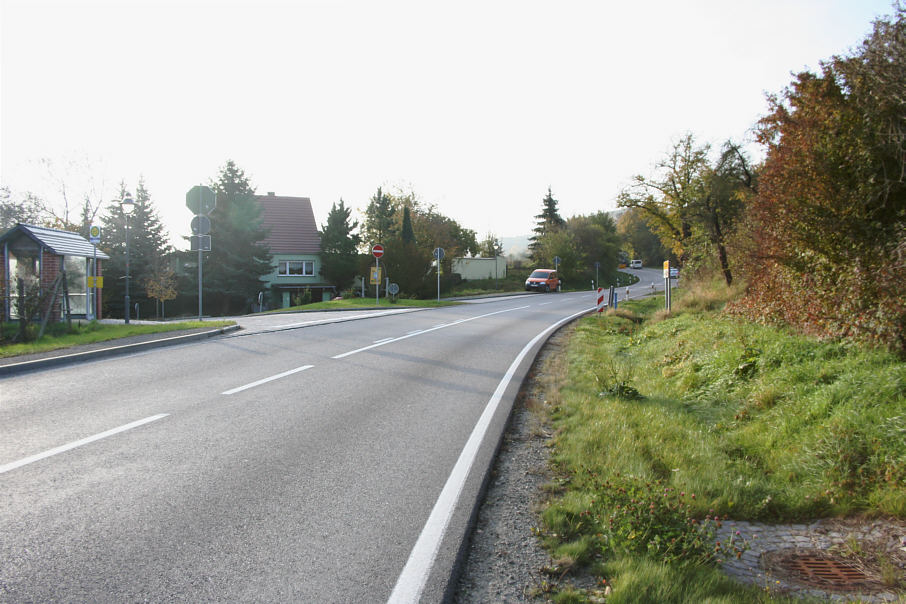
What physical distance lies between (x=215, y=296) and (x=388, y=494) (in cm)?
4085

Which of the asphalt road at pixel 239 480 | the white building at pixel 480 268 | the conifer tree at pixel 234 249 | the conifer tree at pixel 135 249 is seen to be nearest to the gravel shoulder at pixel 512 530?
the asphalt road at pixel 239 480

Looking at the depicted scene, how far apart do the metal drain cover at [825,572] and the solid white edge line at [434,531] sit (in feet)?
6.85

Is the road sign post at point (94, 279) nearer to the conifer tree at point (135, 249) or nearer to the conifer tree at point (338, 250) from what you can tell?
the conifer tree at point (135, 249)

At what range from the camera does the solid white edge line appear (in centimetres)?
282

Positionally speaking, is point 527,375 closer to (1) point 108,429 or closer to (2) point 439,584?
(1) point 108,429

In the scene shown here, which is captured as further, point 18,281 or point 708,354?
point 18,281

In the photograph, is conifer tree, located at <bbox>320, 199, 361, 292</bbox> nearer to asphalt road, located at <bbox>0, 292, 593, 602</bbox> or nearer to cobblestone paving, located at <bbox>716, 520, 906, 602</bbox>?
asphalt road, located at <bbox>0, 292, 593, 602</bbox>

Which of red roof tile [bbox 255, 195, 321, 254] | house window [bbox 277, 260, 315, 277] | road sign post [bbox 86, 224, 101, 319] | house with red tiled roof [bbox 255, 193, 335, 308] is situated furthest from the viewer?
red roof tile [bbox 255, 195, 321, 254]

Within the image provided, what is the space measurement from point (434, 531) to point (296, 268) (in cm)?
4891

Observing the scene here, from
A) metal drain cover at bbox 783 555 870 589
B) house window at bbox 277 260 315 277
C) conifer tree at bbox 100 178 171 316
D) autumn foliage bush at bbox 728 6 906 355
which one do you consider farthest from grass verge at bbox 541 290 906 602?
house window at bbox 277 260 315 277

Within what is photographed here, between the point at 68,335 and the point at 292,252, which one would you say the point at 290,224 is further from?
the point at 68,335

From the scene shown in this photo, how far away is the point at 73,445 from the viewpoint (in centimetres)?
490

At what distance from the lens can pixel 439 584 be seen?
2887 mm

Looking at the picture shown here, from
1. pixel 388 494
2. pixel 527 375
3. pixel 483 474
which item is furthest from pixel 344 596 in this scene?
pixel 527 375
